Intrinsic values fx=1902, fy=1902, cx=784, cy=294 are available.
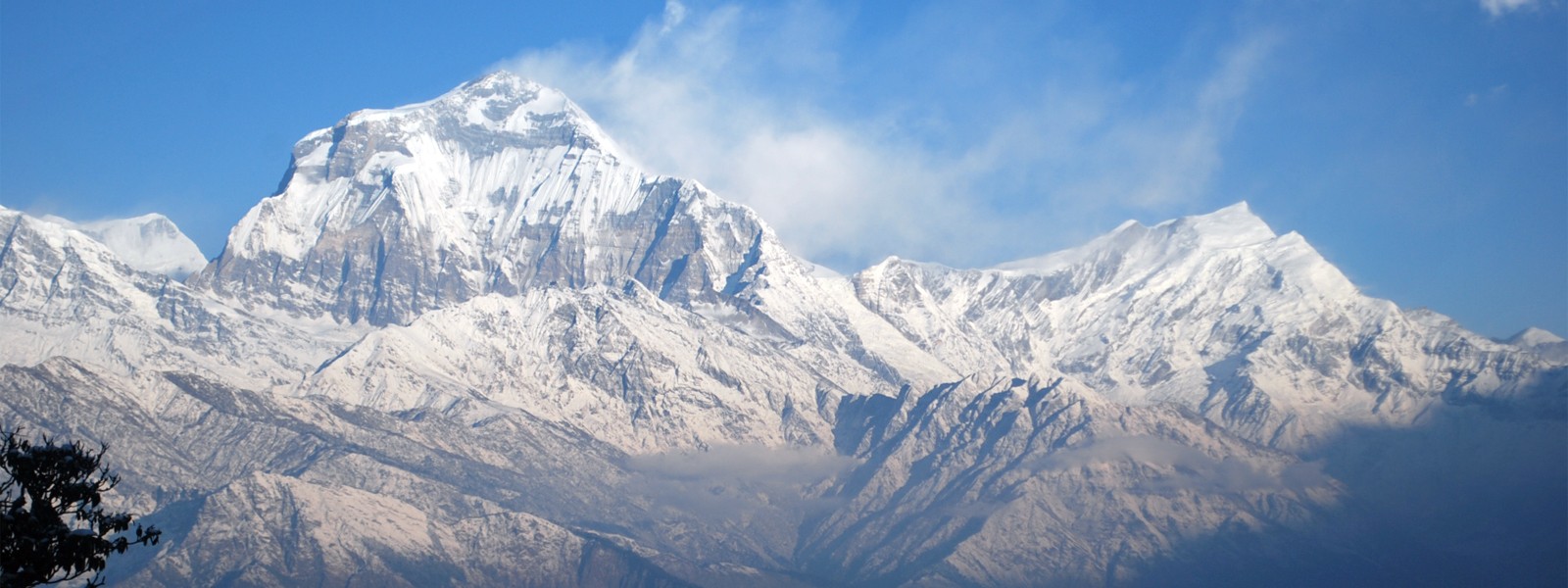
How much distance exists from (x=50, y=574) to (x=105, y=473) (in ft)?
9.66

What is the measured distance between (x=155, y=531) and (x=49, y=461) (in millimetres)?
3315

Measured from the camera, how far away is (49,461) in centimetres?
5003

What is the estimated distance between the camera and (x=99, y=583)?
5009 centimetres

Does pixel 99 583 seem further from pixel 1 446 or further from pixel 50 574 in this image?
pixel 1 446

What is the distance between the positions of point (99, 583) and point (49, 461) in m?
3.47

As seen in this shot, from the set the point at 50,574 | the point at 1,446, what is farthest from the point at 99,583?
the point at 1,446

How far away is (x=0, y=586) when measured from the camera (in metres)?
48.8

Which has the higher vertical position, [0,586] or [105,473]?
[105,473]

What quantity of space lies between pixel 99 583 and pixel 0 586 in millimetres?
2445

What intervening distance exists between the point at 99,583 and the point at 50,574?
A: 1.32 metres

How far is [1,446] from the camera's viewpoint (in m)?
49.0

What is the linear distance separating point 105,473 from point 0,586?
387 centimetres

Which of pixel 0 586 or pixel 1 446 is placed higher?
pixel 1 446

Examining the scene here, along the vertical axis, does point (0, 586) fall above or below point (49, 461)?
below
